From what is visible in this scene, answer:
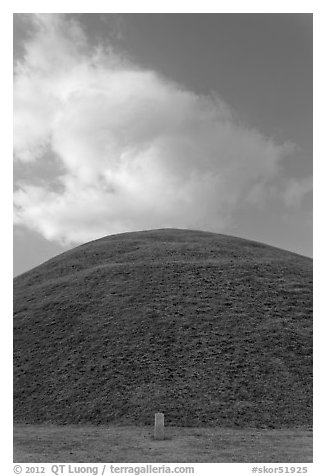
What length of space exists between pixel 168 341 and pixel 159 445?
1459cm

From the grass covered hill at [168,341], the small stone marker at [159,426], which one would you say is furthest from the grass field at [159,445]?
the grass covered hill at [168,341]

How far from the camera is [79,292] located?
43688mm

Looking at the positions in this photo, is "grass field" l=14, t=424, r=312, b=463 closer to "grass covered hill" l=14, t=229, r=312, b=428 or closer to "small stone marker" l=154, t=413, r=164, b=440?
"small stone marker" l=154, t=413, r=164, b=440

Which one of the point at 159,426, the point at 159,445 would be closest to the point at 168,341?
the point at 159,426

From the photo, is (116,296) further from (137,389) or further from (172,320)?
(137,389)

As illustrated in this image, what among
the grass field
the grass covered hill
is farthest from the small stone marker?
the grass covered hill

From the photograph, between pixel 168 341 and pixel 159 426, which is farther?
pixel 168 341

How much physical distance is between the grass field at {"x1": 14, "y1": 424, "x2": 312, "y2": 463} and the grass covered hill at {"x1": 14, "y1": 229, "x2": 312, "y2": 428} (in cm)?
228

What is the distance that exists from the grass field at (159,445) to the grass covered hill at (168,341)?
2.28 metres

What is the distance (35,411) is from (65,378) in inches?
131

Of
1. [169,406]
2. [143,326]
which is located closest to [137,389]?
[169,406]

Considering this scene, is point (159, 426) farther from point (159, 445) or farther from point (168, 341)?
point (168, 341)

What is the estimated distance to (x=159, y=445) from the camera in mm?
18609

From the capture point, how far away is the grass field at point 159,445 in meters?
16.2
